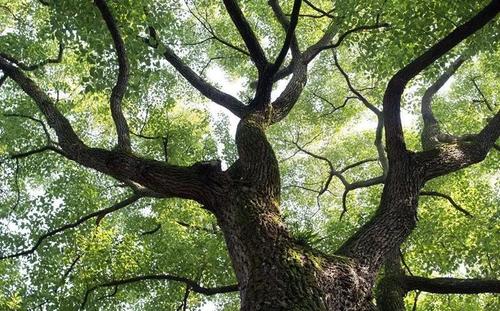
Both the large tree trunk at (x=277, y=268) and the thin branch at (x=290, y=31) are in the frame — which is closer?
the large tree trunk at (x=277, y=268)

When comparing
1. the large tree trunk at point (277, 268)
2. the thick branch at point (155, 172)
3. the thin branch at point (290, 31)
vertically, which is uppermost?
the thin branch at point (290, 31)

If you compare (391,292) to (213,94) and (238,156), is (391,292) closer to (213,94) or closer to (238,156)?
(238,156)

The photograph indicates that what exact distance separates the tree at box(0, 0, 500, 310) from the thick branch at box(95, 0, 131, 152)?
0.10ft

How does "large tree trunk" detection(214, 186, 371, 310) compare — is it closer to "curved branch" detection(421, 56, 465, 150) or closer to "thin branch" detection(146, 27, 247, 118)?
"thin branch" detection(146, 27, 247, 118)

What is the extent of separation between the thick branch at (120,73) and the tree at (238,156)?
0.10 feet

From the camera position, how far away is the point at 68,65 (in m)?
13.6

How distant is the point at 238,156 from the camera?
7906 millimetres

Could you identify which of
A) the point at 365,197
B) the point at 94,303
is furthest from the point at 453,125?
the point at 94,303

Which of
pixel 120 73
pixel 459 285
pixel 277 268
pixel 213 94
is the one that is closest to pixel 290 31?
pixel 120 73

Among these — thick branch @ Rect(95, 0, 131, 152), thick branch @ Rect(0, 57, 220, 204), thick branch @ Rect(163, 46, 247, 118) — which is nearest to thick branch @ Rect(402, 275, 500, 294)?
thick branch @ Rect(0, 57, 220, 204)

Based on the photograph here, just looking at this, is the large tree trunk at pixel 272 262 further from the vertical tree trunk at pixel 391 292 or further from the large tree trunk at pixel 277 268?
the vertical tree trunk at pixel 391 292

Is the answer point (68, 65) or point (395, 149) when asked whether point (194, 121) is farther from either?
point (395, 149)

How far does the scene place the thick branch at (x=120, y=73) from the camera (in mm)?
6598

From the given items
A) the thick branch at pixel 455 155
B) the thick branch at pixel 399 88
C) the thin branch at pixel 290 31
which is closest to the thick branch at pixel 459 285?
the thick branch at pixel 455 155
